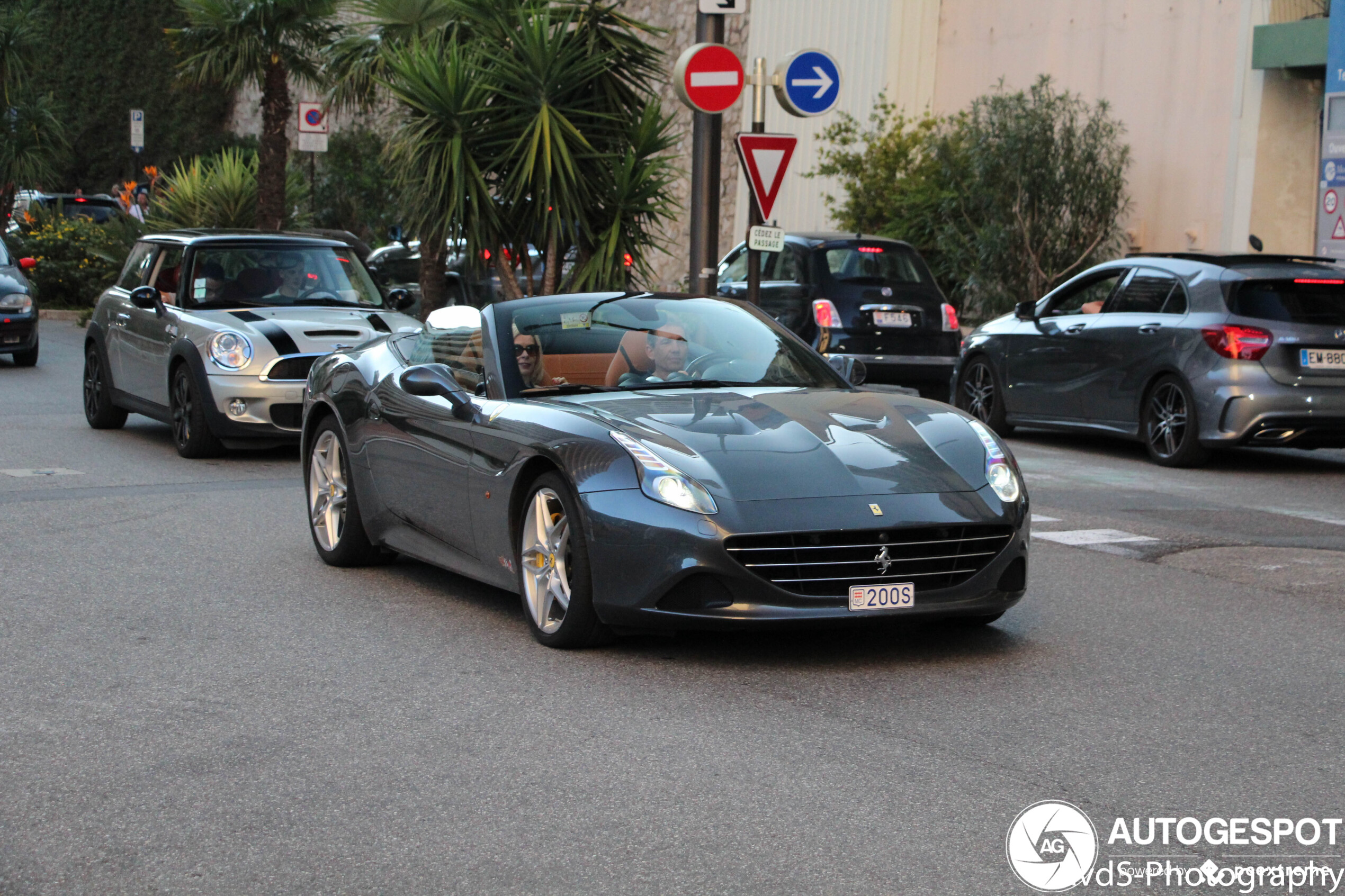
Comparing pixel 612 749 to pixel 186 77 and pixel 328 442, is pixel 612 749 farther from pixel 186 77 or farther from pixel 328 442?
pixel 186 77

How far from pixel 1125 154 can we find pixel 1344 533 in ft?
46.2

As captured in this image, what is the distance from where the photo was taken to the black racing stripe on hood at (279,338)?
12.5 metres

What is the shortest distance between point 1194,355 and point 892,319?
4318mm

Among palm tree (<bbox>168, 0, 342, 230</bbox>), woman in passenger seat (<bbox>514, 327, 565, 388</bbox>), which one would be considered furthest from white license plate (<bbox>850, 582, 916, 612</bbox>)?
palm tree (<bbox>168, 0, 342, 230</bbox>)

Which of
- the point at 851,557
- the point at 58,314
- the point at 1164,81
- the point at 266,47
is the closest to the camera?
the point at 851,557

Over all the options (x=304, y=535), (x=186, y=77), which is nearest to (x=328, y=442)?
(x=304, y=535)

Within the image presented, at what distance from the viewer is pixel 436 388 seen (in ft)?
23.3

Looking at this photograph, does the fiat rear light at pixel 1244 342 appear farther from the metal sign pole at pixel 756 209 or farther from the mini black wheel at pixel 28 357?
the mini black wheel at pixel 28 357

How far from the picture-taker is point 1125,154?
2303 centimetres

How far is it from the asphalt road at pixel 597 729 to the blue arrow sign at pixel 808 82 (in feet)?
21.2

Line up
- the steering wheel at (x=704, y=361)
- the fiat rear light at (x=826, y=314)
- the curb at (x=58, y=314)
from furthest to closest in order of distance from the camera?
the curb at (x=58, y=314) → the fiat rear light at (x=826, y=314) → the steering wheel at (x=704, y=361)
